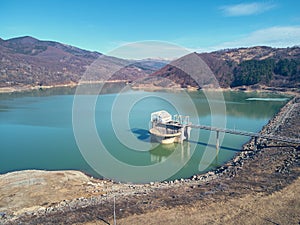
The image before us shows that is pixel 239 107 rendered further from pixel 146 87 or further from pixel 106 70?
pixel 106 70

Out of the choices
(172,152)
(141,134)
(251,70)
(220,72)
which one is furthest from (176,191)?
(220,72)

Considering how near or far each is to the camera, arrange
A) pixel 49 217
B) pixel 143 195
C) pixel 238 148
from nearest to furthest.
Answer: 1. pixel 49 217
2. pixel 143 195
3. pixel 238 148

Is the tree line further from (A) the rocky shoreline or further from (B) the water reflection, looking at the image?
(A) the rocky shoreline

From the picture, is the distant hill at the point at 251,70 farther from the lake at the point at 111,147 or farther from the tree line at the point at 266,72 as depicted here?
the lake at the point at 111,147

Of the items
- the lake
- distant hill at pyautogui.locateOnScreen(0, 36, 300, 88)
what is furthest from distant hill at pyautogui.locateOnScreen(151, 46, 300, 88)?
the lake

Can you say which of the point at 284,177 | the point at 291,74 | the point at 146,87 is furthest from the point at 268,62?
the point at 284,177

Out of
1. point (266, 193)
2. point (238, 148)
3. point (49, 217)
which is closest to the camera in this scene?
point (49, 217)
